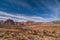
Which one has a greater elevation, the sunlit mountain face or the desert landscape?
the sunlit mountain face

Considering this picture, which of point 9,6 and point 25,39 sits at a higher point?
point 9,6

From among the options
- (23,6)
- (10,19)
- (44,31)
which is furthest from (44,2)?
(10,19)

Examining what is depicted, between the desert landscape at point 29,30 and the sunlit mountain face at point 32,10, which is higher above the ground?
the sunlit mountain face at point 32,10

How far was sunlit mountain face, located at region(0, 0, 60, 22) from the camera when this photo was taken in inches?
89.8

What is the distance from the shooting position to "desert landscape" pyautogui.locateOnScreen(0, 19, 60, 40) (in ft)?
7.29

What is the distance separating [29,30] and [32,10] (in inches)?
15.1

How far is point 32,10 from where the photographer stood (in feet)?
7.73

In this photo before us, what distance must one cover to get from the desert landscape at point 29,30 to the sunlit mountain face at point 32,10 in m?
0.09

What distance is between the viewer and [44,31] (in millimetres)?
2297

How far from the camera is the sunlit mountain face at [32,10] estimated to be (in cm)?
228

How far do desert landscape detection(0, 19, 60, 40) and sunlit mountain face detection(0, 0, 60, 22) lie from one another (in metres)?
0.09

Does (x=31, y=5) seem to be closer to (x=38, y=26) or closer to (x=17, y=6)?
(x=17, y=6)

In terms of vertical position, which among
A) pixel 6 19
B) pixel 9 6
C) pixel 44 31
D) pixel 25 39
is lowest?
pixel 25 39

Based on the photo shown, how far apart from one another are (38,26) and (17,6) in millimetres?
540
